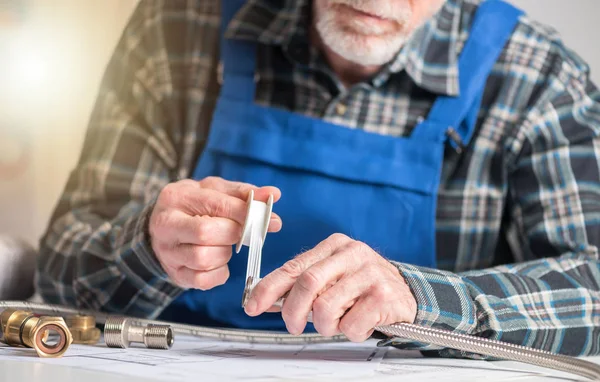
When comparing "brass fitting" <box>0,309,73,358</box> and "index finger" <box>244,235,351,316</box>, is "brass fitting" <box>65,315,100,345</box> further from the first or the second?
"index finger" <box>244,235,351,316</box>

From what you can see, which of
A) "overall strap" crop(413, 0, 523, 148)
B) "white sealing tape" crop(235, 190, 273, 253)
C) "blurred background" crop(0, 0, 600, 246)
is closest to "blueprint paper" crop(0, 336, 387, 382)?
"white sealing tape" crop(235, 190, 273, 253)

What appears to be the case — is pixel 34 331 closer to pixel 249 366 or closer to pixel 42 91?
pixel 249 366

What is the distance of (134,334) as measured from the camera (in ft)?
2.52

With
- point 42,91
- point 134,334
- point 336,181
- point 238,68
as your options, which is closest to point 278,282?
point 134,334

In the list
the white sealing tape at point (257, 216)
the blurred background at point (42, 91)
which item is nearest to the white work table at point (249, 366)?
the white sealing tape at point (257, 216)

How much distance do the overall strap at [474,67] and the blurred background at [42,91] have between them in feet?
3.35

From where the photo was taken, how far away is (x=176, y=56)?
3.89 feet

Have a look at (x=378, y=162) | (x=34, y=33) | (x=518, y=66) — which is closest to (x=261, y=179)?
(x=378, y=162)

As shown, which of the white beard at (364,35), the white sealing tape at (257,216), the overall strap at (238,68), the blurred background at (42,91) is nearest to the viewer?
the white sealing tape at (257,216)

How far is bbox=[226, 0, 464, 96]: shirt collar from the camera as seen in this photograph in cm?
108

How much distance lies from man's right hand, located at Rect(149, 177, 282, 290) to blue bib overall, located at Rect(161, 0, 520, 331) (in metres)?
0.21

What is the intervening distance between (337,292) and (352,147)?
388mm

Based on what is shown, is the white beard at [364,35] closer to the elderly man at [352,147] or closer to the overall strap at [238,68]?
the elderly man at [352,147]

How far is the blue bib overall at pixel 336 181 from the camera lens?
103cm
